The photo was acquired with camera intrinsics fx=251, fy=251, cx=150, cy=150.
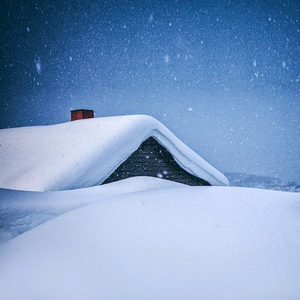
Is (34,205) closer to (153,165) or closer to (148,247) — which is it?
(148,247)

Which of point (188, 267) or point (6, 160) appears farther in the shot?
point (6, 160)

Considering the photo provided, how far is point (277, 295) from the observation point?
2.06 meters

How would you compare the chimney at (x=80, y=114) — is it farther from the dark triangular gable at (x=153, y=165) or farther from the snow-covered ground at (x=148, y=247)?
the snow-covered ground at (x=148, y=247)

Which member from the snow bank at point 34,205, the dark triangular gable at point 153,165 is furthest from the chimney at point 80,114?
the snow bank at point 34,205

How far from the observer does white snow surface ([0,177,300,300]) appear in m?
2.15

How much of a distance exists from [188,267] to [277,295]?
0.77 m

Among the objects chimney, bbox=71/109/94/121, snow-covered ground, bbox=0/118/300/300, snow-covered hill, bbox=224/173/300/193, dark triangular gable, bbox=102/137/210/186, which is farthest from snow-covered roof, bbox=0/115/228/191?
snow-covered hill, bbox=224/173/300/193

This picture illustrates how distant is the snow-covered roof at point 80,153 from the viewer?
471 centimetres

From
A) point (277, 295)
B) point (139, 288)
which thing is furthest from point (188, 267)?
point (277, 295)

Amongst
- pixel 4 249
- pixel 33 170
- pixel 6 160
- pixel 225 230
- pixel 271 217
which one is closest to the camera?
pixel 4 249

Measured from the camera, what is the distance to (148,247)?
2730 mm

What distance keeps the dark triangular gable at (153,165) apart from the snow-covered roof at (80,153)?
11.0 inches

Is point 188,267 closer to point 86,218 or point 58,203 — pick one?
point 86,218

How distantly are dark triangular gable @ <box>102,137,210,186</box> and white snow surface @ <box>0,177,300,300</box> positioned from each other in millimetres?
1908
